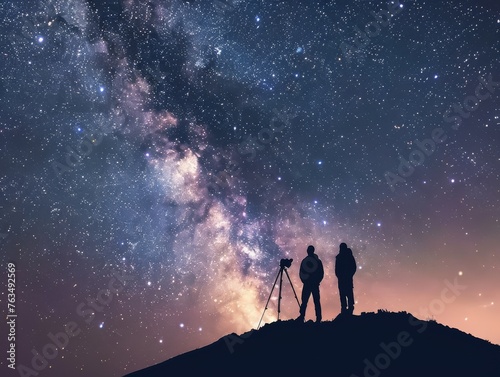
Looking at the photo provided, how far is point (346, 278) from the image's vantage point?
11383 mm

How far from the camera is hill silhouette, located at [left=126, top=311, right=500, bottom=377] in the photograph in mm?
9062

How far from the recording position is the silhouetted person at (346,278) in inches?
448

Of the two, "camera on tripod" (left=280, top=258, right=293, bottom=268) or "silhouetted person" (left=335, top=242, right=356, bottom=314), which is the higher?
"camera on tripod" (left=280, top=258, right=293, bottom=268)

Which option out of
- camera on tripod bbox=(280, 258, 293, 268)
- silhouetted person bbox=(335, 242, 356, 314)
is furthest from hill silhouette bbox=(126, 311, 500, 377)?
camera on tripod bbox=(280, 258, 293, 268)

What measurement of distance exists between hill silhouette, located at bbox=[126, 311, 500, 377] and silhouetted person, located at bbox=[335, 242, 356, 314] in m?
0.40

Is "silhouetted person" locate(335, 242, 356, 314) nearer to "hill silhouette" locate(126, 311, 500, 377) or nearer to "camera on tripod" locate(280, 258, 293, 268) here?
"hill silhouette" locate(126, 311, 500, 377)

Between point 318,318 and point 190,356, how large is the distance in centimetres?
398

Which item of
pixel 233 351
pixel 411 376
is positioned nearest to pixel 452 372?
pixel 411 376

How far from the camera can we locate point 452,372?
886cm

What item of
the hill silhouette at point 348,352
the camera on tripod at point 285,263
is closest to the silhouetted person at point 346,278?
the hill silhouette at point 348,352

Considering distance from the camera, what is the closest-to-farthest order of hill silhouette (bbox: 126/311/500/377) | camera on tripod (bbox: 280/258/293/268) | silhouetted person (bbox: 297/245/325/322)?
hill silhouette (bbox: 126/311/500/377) < silhouetted person (bbox: 297/245/325/322) < camera on tripod (bbox: 280/258/293/268)

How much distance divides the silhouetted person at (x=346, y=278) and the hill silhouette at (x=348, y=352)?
40 centimetres

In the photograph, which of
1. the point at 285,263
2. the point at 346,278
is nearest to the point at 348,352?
the point at 346,278

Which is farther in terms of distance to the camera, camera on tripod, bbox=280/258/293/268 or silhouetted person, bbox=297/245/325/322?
camera on tripod, bbox=280/258/293/268
